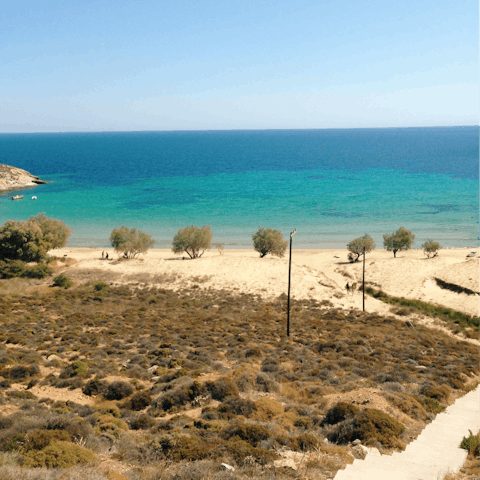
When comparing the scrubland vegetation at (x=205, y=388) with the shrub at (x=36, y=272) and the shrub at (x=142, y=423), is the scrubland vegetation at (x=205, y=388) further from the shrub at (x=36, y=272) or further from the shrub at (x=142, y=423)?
the shrub at (x=36, y=272)

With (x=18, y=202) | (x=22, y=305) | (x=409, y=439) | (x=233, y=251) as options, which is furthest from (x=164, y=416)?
(x=18, y=202)

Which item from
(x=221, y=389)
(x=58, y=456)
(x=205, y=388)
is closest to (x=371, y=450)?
(x=221, y=389)

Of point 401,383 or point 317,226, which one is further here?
point 317,226

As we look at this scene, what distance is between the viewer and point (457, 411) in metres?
14.8

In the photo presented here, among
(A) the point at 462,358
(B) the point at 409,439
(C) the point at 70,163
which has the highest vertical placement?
(C) the point at 70,163

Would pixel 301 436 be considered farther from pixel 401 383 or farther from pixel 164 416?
pixel 401 383

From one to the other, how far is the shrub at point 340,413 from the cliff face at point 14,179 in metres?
108

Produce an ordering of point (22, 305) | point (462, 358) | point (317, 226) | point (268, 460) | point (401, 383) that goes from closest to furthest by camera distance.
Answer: point (268, 460), point (401, 383), point (462, 358), point (22, 305), point (317, 226)

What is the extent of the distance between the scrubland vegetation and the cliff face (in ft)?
282

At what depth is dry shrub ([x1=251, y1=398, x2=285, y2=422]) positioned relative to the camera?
13.4 metres

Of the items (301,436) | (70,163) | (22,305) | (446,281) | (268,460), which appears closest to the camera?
(268,460)

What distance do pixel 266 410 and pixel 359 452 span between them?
3.54 m

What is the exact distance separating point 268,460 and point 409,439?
4.77 metres

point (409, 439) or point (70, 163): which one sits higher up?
point (70, 163)
